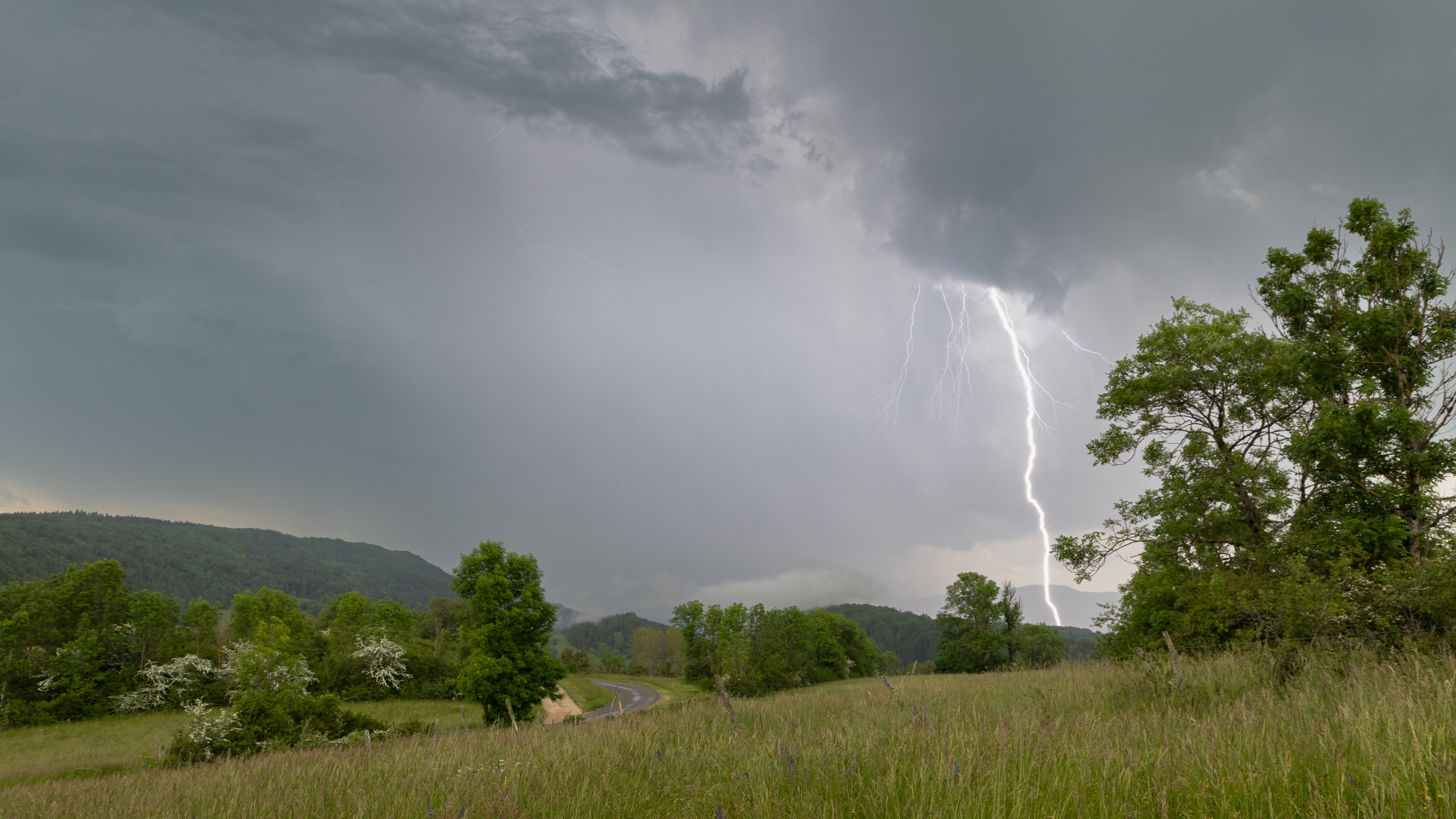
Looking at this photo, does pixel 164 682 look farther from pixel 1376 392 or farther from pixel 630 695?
pixel 1376 392

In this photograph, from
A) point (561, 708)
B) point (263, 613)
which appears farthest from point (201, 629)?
point (561, 708)

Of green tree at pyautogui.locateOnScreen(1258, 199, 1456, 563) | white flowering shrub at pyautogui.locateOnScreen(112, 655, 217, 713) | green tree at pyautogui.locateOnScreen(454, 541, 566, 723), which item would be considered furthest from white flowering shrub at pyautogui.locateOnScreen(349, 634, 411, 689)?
green tree at pyautogui.locateOnScreen(1258, 199, 1456, 563)

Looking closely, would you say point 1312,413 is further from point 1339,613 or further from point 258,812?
point 258,812

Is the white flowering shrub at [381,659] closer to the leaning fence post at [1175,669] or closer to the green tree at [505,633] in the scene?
the green tree at [505,633]

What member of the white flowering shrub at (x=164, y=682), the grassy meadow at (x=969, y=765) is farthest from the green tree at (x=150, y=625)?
the grassy meadow at (x=969, y=765)

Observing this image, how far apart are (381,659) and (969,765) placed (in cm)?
6348

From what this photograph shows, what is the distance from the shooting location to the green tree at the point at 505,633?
105ft

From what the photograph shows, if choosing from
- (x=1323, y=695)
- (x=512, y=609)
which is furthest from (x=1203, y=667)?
(x=512, y=609)

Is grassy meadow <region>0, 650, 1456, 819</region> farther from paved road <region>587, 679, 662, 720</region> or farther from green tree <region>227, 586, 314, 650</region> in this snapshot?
green tree <region>227, 586, 314, 650</region>

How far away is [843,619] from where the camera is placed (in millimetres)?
90000

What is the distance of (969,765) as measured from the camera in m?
3.92

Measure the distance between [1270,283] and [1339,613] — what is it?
12.6m

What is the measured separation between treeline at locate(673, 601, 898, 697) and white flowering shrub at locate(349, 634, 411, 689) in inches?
1051

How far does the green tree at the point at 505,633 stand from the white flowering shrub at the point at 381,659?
2445cm
